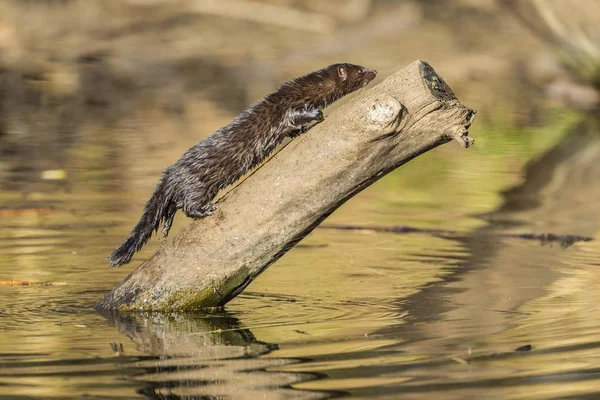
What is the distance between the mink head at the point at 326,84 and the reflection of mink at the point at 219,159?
0.14ft

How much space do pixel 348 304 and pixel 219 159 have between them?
0.98 metres

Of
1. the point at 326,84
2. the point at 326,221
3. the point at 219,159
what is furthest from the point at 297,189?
the point at 326,221

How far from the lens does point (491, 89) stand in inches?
759

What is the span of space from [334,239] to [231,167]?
231 centimetres

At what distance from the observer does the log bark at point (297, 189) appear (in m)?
5.71

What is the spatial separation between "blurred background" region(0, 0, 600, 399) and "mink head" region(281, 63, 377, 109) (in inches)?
40.4

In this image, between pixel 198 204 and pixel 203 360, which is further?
pixel 198 204

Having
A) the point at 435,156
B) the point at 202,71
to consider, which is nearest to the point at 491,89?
the point at 202,71

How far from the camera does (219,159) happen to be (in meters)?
6.54

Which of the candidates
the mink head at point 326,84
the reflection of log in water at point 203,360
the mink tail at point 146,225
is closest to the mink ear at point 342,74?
the mink head at point 326,84

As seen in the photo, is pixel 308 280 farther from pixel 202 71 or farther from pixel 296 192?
pixel 202 71

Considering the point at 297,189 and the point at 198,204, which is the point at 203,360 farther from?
the point at 198,204

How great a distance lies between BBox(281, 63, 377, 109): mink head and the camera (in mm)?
6832

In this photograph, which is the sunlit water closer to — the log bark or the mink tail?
the log bark
